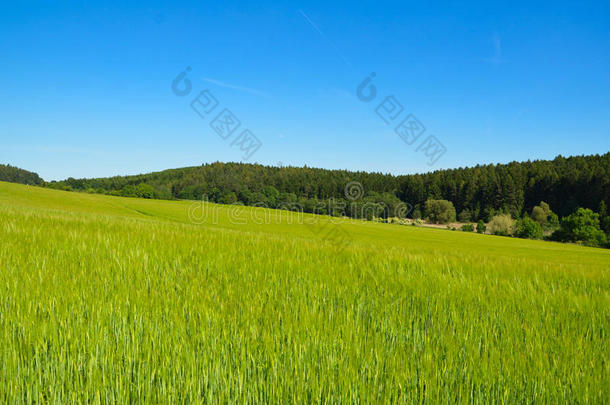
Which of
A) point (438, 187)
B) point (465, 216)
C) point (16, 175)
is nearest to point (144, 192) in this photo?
point (16, 175)

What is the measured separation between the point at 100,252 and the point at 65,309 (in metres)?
2.54

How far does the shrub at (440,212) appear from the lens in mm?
103250

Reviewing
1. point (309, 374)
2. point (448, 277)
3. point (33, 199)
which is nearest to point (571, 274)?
point (448, 277)

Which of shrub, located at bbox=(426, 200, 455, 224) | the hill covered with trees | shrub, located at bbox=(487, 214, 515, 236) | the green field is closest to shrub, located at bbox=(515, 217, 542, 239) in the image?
shrub, located at bbox=(487, 214, 515, 236)

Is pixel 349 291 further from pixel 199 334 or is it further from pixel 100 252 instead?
pixel 100 252

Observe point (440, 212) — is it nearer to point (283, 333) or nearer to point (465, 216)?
point (465, 216)

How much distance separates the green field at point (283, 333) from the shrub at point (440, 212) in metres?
107

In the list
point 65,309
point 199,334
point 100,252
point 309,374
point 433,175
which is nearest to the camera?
point 309,374

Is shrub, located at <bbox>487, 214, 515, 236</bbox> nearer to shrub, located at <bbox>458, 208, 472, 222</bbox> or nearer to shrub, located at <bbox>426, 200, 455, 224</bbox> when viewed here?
shrub, located at <bbox>426, 200, 455, 224</bbox>

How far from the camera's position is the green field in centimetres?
166

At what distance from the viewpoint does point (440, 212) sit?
102938 mm

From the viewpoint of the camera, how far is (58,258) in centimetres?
417

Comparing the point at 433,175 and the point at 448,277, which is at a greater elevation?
the point at 433,175

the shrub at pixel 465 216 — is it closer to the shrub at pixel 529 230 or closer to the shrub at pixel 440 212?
the shrub at pixel 440 212
